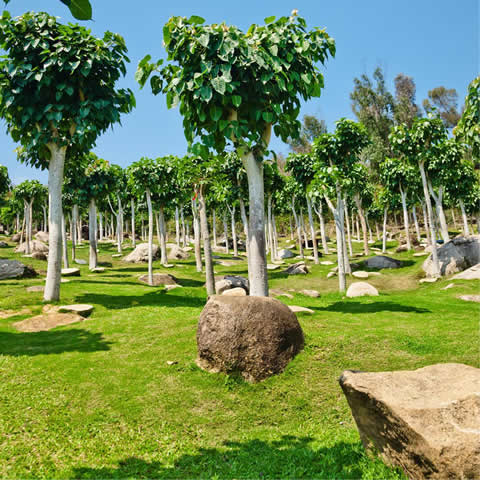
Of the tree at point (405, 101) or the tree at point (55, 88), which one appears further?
the tree at point (405, 101)

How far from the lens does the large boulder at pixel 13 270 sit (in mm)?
21219

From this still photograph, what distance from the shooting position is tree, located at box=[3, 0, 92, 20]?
6.06 ft

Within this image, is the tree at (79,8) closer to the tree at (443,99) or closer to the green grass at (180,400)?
the green grass at (180,400)

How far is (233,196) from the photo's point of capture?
33.9 m

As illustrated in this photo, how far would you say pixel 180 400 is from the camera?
6926mm

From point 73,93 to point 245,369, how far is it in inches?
552

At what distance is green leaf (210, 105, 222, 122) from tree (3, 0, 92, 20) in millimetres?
8375

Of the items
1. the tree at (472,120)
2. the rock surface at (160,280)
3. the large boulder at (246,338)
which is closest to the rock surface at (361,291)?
the tree at (472,120)

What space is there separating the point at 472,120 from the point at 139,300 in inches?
667

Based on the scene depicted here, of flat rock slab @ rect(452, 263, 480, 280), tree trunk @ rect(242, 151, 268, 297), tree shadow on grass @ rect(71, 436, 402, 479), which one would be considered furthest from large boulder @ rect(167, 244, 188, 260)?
tree shadow on grass @ rect(71, 436, 402, 479)

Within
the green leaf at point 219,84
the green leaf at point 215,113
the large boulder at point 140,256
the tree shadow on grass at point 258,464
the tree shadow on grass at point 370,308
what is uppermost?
the green leaf at point 219,84

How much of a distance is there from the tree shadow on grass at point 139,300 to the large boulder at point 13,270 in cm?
843

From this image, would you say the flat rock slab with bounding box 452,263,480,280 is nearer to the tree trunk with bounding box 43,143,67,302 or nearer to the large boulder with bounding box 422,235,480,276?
the large boulder with bounding box 422,235,480,276

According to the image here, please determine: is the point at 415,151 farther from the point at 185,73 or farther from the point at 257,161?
the point at 185,73
